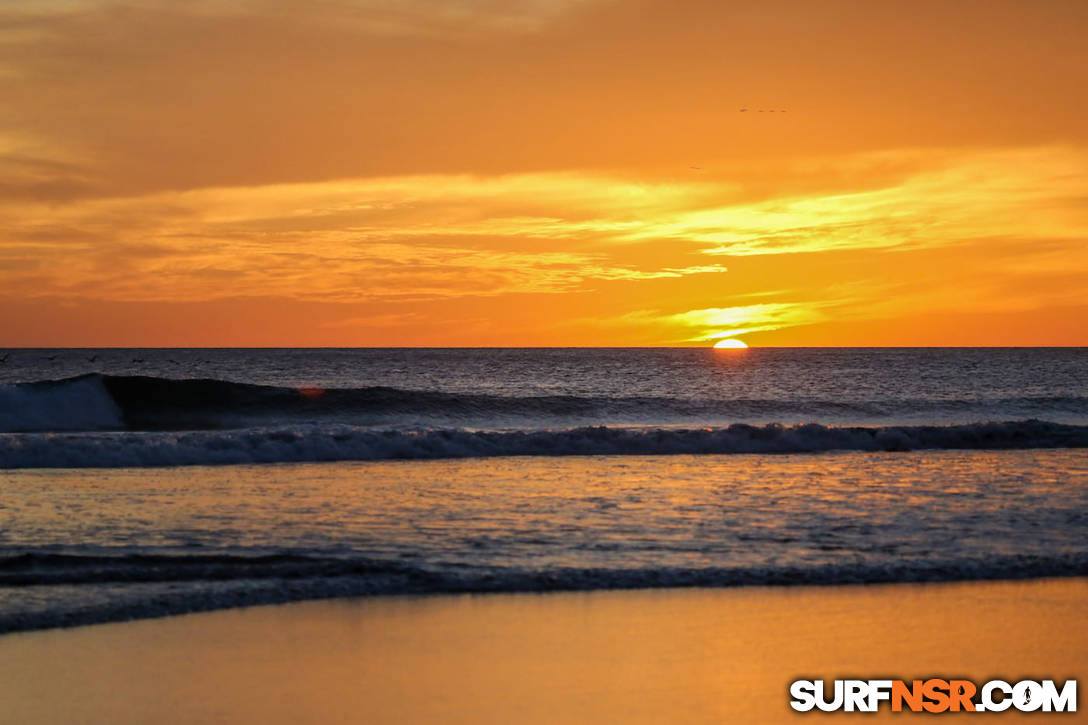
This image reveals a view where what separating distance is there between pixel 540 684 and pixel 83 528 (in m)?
8.58

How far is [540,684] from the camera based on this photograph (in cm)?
776

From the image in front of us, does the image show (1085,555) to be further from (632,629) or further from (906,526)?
(632,629)

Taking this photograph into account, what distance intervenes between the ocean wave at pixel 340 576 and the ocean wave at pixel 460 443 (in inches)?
476

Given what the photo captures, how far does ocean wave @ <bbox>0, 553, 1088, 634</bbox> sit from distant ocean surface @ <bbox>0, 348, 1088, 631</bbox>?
0.03 metres

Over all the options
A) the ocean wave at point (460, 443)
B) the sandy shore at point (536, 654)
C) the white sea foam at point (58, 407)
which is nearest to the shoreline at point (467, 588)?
the sandy shore at point (536, 654)

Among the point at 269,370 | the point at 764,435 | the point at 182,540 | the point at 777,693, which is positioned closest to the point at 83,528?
the point at 182,540

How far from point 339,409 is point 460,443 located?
1328 cm

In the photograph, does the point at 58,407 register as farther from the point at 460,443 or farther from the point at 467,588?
the point at 467,588

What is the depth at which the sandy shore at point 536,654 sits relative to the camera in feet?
24.0

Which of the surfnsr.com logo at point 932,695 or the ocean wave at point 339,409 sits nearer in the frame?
the surfnsr.com logo at point 932,695

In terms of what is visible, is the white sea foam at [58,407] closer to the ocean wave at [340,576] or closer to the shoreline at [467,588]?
the ocean wave at [340,576]

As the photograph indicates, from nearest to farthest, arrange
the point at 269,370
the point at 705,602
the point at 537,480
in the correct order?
1. the point at 705,602
2. the point at 537,480
3. the point at 269,370

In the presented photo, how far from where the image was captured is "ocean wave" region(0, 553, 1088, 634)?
1035 cm

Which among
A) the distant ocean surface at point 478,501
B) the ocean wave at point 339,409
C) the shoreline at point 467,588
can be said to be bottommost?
the shoreline at point 467,588
